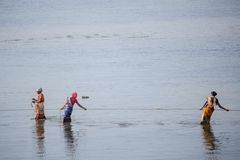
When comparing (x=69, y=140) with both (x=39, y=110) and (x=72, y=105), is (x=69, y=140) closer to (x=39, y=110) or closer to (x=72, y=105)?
(x=72, y=105)

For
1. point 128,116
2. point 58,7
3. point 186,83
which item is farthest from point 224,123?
point 58,7

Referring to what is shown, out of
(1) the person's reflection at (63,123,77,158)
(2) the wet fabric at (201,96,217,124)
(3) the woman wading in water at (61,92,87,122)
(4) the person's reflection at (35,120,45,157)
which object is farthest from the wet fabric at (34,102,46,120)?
(2) the wet fabric at (201,96,217,124)

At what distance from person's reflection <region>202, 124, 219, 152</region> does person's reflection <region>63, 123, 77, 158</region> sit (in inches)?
161

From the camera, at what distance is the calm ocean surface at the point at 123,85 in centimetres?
1988

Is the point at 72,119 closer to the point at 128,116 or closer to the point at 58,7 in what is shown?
the point at 128,116

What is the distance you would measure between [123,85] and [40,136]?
54.0ft

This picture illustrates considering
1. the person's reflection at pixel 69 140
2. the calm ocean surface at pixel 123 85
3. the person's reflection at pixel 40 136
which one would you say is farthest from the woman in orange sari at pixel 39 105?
the person's reflection at pixel 69 140

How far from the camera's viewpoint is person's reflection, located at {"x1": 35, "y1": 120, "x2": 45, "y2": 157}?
753 inches

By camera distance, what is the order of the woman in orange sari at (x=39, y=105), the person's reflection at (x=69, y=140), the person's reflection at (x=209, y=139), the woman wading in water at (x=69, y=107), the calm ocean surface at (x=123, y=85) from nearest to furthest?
the person's reflection at (x=69, y=140) → the person's reflection at (x=209, y=139) → the calm ocean surface at (x=123, y=85) → the woman wading in water at (x=69, y=107) → the woman in orange sari at (x=39, y=105)

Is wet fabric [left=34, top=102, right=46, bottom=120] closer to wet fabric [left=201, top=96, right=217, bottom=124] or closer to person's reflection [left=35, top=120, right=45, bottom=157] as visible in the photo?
person's reflection [left=35, top=120, right=45, bottom=157]

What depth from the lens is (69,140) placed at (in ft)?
67.7

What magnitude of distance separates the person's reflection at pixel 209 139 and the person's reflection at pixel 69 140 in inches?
161

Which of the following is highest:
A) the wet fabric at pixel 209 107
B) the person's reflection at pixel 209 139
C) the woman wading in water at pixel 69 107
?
the woman wading in water at pixel 69 107

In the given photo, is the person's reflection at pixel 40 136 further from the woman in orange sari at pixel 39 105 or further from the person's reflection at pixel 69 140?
the person's reflection at pixel 69 140
